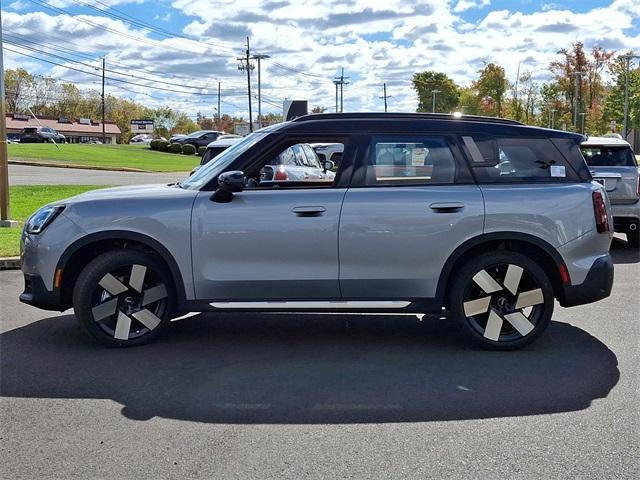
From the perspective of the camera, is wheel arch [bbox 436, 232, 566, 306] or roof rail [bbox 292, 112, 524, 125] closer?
wheel arch [bbox 436, 232, 566, 306]

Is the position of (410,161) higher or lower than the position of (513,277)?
higher

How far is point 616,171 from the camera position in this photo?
1137cm

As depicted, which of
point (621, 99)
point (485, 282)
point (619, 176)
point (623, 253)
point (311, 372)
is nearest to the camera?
point (311, 372)

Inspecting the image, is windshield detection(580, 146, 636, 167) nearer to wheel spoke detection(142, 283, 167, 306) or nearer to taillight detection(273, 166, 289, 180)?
taillight detection(273, 166, 289, 180)

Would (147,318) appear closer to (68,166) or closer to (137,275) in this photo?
(137,275)

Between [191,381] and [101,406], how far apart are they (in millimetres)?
686

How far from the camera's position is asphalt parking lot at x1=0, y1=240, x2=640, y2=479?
3.83 metres

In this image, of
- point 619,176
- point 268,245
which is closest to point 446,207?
point 268,245

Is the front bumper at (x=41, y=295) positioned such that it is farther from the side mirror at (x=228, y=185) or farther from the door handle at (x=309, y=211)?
the door handle at (x=309, y=211)

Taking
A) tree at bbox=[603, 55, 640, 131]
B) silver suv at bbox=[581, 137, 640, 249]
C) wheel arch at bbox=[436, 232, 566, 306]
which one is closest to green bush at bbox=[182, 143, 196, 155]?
tree at bbox=[603, 55, 640, 131]

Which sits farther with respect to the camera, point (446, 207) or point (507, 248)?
point (507, 248)

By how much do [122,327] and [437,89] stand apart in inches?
4601

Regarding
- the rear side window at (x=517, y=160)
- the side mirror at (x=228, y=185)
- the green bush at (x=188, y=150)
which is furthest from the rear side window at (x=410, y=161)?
the green bush at (x=188, y=150)

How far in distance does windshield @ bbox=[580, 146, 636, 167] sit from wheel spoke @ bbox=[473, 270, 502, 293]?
666 cm
